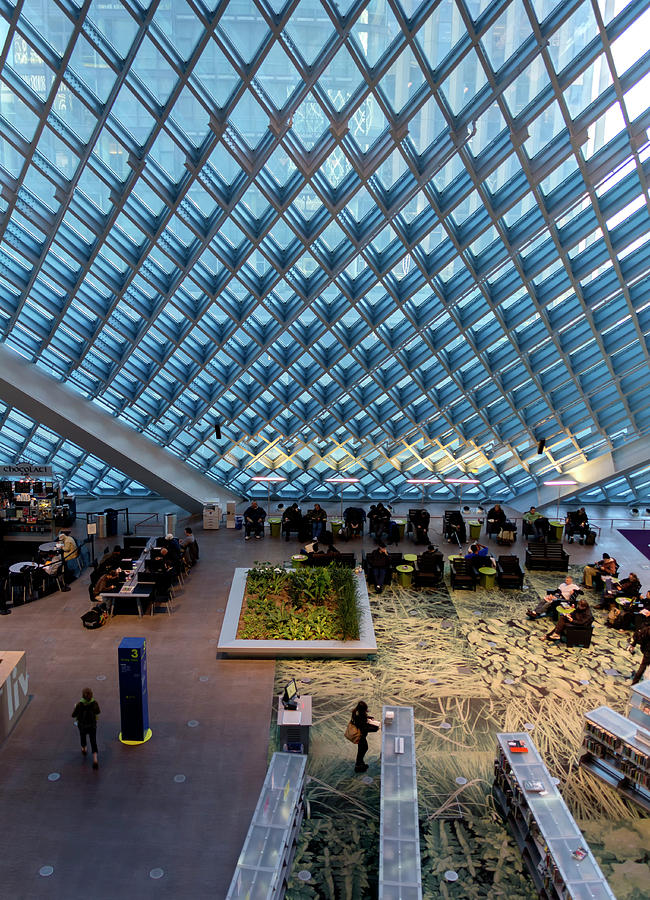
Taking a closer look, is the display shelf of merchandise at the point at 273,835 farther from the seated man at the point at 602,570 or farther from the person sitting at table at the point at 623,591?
the seated man at the point at 602,570

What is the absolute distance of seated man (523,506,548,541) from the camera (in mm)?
28828

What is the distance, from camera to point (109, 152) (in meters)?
17.7

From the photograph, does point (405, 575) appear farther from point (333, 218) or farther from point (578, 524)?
point (333, 218)

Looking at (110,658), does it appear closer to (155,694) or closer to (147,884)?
(155,694)

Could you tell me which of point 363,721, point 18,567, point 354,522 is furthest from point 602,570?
point 18,567

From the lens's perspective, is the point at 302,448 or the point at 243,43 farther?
the point at 302,448

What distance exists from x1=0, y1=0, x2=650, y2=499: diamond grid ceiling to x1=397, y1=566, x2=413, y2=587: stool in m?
6.66

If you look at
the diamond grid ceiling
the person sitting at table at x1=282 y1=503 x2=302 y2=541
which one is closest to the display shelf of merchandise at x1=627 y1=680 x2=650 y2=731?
the diamond grid ceiling

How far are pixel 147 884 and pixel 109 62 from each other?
15253 millimetres

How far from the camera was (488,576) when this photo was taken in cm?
2420

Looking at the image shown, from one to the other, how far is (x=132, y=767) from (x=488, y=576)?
13.4 m

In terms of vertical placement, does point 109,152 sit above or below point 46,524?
above

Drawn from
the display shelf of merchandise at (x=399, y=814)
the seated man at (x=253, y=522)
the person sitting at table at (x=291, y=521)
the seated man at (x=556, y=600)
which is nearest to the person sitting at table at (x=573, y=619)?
the seated man at (x=556, y=600)

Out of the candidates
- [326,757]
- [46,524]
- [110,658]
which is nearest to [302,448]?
[46,524]
